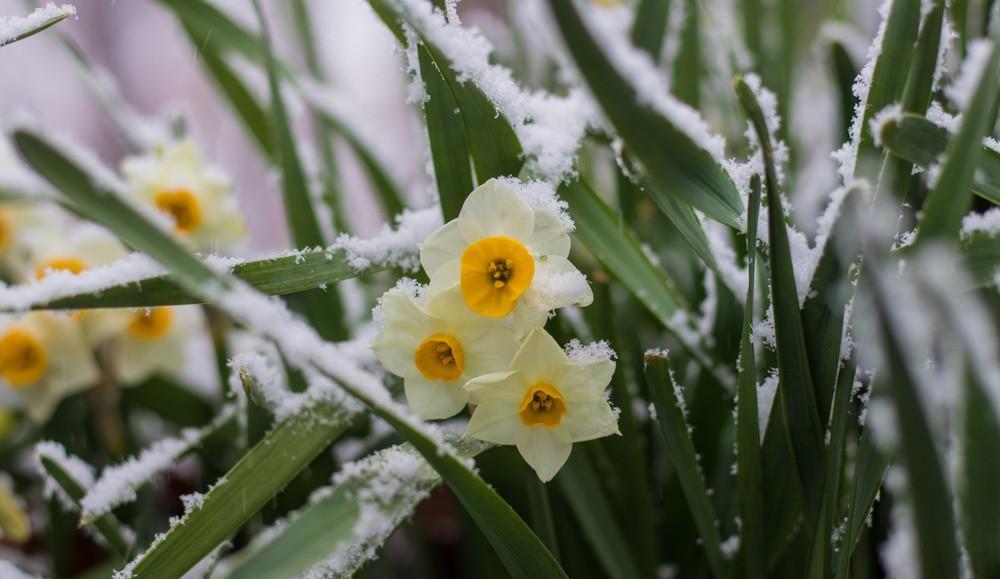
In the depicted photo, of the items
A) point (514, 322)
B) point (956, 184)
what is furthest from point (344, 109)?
point (956, 184)

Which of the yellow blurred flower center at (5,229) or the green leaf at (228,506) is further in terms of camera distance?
the yellow blurred flower center at (5,229)

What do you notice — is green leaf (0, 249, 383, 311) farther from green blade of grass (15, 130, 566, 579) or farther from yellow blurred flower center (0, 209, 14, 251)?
yellow blurred flower center (0, 209, 14, 251)

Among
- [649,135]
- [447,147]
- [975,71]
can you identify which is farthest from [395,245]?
[975,71]

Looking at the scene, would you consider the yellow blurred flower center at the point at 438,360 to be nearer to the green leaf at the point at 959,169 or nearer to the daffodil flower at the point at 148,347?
the green leaf at the point at 959,169

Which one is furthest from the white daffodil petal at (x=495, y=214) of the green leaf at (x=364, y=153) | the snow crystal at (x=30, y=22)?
the green leaf at (x=364, y=153)

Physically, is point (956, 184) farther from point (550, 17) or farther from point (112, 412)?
point (112, 412)

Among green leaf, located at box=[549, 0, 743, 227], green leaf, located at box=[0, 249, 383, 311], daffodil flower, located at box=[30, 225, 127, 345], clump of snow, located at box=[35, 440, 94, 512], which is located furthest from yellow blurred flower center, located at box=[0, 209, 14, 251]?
green leaf, located at box=[549, 0, 743, 227]
